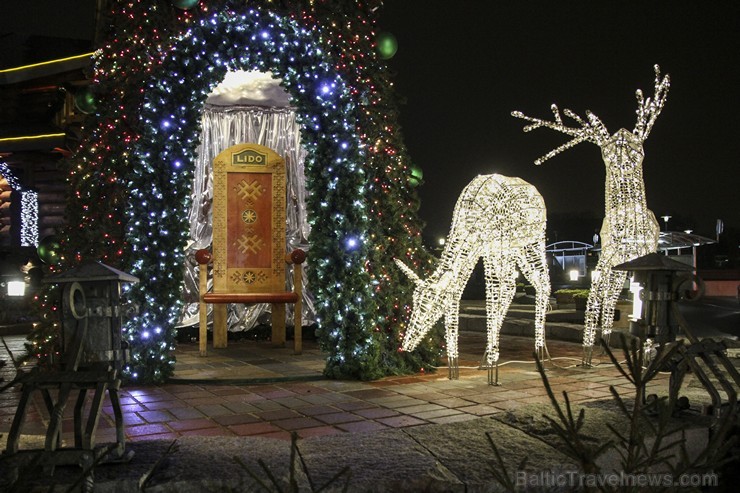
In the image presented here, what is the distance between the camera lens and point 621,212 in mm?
7344

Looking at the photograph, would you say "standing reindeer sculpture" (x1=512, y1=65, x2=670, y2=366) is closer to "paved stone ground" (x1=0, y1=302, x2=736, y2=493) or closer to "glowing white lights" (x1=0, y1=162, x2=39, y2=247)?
"paved stone ground" (x1=0, y1=302, x2=736, y2=493)

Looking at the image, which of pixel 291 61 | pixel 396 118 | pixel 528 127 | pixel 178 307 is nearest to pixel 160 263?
pixel 178 307

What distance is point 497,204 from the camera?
6.62 metres

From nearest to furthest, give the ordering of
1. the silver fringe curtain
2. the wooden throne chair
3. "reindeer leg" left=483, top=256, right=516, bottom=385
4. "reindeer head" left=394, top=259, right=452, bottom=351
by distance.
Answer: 1. "reindeer leg" left=483, top=256, right=516, bottom=385
2. "reindeer head" left=394, top=259, right=452, bottom=351
3. the wooden throne chair
4. the silver fringe curtain

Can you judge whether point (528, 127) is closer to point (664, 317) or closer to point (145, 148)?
point (664, 317)

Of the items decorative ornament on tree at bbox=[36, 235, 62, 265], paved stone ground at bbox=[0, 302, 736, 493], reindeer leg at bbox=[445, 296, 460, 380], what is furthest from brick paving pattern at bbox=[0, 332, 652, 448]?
decorative ornament on tree at bbox=[36, 235, 62, 265]

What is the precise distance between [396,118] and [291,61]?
132 centimetres

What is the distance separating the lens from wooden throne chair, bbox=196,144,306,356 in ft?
31.0

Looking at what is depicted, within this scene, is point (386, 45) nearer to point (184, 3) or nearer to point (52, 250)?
point (184, 3)

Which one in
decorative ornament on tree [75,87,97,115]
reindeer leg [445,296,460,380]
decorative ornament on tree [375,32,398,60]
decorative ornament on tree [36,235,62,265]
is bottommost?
reindeer leg [445,296,460,380]

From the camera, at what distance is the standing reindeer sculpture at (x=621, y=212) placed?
286 inches

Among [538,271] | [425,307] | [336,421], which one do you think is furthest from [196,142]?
[538,271]

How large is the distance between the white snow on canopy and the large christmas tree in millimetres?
1801

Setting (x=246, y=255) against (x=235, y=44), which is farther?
(x=246, y=255)
